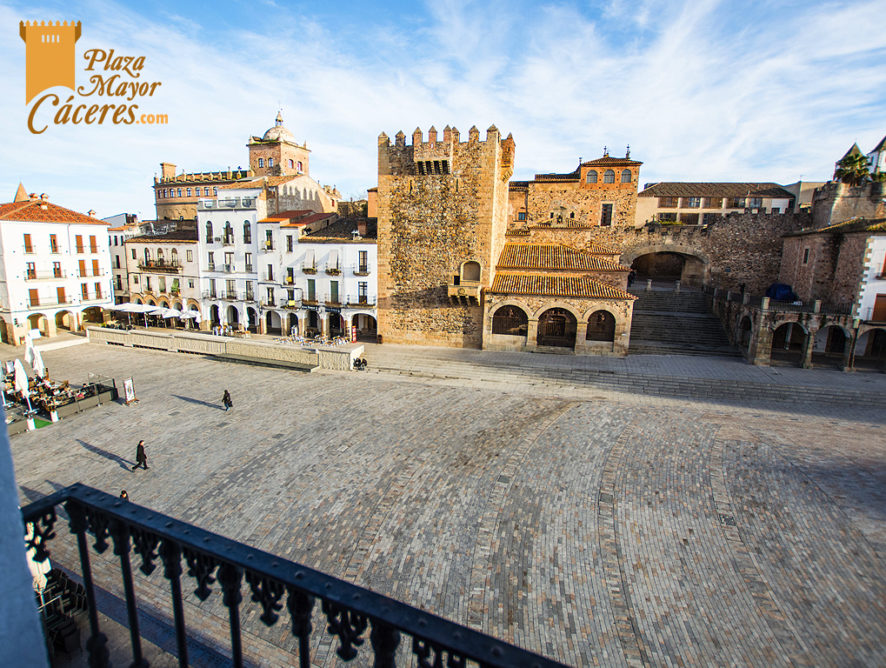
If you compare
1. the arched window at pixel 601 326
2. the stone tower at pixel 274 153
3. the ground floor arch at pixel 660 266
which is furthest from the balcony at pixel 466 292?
the stone tower at pixel 274 153

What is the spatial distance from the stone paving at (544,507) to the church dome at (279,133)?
4062 cm

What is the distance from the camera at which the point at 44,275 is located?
31.7 m

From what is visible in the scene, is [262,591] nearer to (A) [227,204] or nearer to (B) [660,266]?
(A) [227,204]

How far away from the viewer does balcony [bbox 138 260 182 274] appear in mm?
36281

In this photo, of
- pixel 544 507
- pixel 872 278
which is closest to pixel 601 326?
pixel 872 278

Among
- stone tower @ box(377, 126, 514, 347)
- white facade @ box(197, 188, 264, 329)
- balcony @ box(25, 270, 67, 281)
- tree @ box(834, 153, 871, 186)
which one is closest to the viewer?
stone tower @ box(377, 126, 514, 347)

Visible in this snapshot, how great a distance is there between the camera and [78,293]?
111 ft

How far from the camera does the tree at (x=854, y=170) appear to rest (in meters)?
32.5

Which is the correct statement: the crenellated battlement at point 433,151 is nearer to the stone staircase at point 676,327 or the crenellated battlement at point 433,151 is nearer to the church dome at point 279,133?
the stone staircase at point 676,327

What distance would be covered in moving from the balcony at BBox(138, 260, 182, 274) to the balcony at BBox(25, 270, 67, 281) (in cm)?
545

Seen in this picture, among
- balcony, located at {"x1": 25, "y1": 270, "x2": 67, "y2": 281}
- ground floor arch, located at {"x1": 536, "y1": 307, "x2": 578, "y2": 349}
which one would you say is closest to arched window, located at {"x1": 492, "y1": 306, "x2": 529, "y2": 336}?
ground floor arch, located at {"x1": 536, "y1": 307, "x2": 578, "y2": 349}

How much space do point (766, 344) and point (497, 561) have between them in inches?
894

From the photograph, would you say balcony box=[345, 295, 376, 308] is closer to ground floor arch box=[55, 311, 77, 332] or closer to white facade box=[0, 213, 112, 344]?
white facade box=[0, 213, 112, 344]

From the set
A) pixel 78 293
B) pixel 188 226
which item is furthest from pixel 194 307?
pixel 188 226
